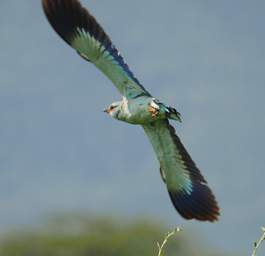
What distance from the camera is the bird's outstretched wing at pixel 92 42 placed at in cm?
989

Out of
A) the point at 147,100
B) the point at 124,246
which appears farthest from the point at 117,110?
the point at 124,246

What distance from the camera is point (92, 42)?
32.7 feet

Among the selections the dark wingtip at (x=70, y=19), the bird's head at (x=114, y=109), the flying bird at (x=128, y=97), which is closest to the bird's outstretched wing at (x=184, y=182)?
the flying bird at (x=128, y=97)

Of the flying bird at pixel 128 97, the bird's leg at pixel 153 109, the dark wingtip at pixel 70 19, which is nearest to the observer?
the bird's leg at pixel 153 109

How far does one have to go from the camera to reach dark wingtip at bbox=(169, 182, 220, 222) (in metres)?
10.6

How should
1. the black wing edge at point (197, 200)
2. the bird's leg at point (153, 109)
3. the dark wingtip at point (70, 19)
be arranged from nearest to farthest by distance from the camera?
the bird's leg at point (153, 109) → the dark wingtip at point (70, 19) → the black wing edge at point (197, 200)

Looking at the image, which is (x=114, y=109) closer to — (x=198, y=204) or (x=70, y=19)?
(x=70, y=19)

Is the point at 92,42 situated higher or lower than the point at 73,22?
lower

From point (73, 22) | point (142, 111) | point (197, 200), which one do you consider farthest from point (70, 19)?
point (197, 200)

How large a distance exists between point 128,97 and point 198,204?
54.1 inches

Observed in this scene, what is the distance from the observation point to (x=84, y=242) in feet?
109

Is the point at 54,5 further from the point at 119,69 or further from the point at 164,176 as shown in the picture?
the point at 164,176

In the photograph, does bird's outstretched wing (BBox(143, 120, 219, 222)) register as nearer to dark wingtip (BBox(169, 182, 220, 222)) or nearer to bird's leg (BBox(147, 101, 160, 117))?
dark wingtip (BBox(169, 182, 220, 222))

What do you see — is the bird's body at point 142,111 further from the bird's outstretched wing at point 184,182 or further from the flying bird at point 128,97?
Answer: the bird's outstretched wing at point 184,182
